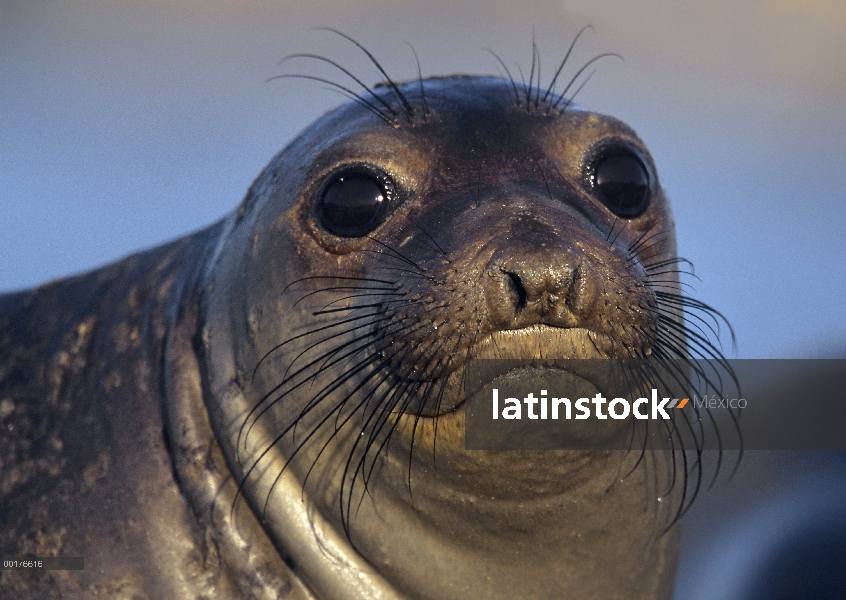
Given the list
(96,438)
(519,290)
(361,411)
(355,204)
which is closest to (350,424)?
(361,411)

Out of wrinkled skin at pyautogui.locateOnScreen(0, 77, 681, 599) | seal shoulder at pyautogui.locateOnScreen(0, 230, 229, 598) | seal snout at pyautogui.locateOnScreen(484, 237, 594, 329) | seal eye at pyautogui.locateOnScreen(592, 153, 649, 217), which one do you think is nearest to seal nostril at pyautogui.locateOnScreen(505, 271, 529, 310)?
seal snout at pyautogui.locateOnScreen(484, 237, 594, 329)

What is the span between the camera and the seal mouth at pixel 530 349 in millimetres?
2000

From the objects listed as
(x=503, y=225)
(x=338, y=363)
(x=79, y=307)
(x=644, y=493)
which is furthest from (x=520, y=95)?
(x=79, y=307)

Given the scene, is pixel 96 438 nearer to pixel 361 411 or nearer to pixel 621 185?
pixel 361 411

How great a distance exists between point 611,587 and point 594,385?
84 centimetres

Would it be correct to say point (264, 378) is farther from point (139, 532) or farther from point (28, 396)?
point (28, 396)

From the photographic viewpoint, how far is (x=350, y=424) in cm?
248

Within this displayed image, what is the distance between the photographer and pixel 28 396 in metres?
2.98

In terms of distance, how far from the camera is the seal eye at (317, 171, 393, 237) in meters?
2.50

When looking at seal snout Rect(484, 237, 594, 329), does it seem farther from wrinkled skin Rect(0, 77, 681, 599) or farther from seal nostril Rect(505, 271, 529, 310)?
wrinkled skin Rect(0, 77, 681, 599)

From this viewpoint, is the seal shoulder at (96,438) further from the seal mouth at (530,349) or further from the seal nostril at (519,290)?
the seal nostril at (519,290)

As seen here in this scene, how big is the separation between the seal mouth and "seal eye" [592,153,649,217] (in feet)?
2.21

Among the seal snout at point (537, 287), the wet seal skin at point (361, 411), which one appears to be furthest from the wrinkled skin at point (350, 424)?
the seal snout at point (537, 287)

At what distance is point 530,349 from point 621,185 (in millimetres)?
849
